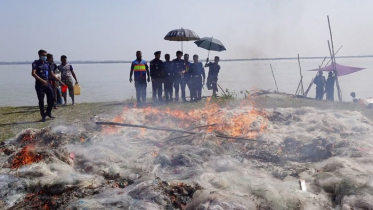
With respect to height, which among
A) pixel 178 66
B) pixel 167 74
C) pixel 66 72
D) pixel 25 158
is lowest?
pixel 25 158

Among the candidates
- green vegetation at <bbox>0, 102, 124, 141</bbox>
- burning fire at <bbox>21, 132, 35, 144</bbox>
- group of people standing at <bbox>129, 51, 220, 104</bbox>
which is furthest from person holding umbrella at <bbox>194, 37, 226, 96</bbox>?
burning fire at <bbox>21, 132, 35, 144</bbox>

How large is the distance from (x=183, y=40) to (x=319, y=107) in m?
7.18

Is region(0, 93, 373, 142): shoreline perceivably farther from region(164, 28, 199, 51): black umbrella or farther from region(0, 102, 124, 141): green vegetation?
region(164, 28, 199, 51): black umbrella

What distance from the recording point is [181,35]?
14.3 metres

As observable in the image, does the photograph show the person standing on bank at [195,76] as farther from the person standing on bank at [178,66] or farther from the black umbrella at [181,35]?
the black umbrella at [181,35]

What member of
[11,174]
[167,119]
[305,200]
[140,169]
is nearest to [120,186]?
[140,169]

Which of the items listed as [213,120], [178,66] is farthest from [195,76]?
[213,120]

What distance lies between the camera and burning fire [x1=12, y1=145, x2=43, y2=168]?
19.7 feet

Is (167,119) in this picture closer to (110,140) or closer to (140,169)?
(110,140)

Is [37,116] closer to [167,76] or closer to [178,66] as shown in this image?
[167,76]

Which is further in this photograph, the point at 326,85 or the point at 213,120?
the point at 326,85

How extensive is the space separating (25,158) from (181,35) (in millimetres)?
9784

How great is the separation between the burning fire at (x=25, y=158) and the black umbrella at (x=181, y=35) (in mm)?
9561

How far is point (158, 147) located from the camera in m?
7.98
